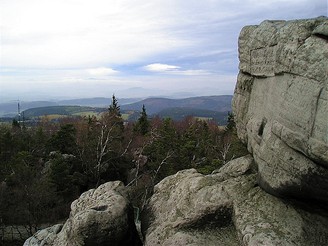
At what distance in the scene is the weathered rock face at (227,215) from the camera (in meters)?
10.5

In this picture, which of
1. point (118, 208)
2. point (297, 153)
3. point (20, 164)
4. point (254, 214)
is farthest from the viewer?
point (20, 164)

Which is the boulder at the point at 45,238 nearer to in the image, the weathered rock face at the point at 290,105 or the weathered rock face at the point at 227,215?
the weathered rock face at the point at 227,215

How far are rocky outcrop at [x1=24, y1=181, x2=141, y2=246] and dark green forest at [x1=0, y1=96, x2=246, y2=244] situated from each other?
11516 mm

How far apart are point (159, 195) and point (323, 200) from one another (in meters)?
7.20

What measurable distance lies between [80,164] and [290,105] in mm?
36295

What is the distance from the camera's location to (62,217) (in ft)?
120

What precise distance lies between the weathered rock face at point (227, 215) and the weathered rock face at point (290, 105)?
83 cm

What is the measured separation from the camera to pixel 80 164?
4262 centimetres

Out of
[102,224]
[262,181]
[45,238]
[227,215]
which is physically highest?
[262,181]

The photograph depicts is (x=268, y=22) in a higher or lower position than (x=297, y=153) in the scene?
higher

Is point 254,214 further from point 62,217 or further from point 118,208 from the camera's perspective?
point 62,217

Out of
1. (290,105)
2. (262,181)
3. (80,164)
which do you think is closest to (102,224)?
(262,181)

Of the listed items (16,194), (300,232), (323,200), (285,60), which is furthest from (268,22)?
(16,194)

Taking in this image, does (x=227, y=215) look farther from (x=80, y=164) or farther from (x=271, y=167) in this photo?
(x=80, y=164)
